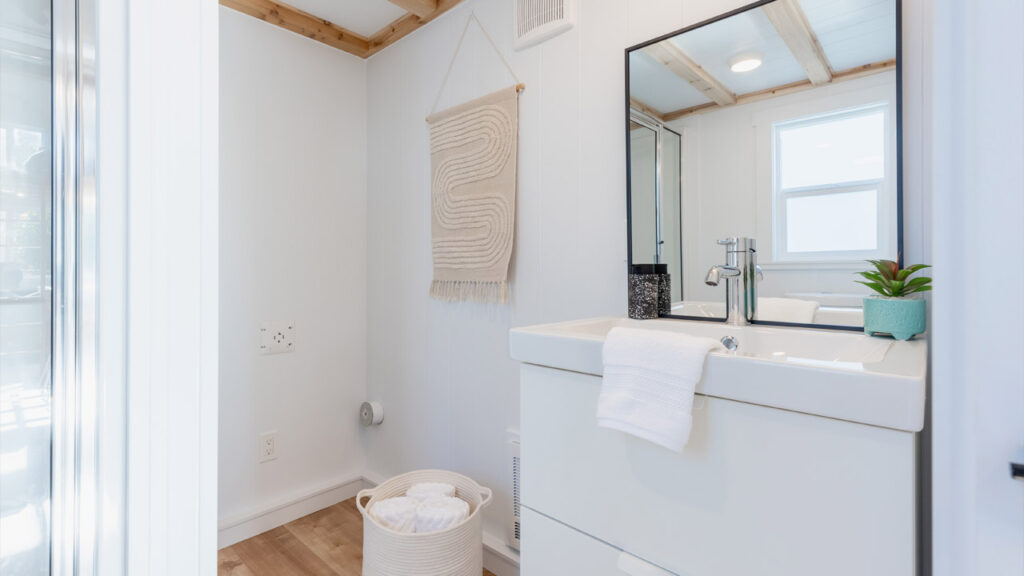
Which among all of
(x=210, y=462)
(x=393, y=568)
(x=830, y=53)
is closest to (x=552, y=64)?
(x=830, y=53)

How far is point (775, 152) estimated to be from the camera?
3.92 ft

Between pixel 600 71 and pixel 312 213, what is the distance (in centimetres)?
141

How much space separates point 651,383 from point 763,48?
0.90m

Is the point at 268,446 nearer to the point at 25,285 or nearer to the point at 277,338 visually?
the point at 277,338

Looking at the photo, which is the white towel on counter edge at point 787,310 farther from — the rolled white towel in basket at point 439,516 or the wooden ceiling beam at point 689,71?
the rolled white towel in basket at point 439,516

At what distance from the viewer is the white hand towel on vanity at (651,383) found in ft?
2.64

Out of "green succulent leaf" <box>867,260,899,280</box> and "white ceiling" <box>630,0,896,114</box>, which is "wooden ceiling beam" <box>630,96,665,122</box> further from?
"green succulent leaf" <box>867,260,899,280</box>

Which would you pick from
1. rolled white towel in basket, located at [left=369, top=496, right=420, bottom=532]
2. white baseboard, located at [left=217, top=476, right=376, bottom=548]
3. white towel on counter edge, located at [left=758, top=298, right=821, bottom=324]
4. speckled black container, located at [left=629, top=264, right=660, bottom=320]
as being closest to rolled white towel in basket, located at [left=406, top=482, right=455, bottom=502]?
rolled white towel in basket, located at [left=369, top=496, right=420, bottom=532]

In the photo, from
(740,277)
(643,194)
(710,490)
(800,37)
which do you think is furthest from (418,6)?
(710,490)

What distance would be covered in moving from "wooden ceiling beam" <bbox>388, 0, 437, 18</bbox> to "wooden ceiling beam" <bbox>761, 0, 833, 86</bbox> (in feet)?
4.17

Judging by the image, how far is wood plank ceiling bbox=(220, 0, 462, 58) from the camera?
1.91 meters

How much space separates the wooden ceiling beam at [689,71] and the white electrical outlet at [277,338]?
5.77 feet

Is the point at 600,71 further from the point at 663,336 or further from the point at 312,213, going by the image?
the point at 312,213

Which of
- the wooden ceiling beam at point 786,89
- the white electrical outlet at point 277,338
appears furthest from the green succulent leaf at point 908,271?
the white electrical outlet at point 277,338
